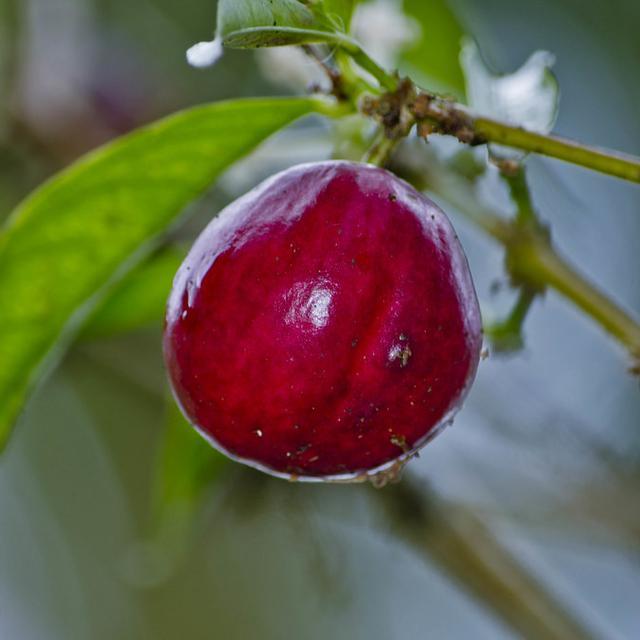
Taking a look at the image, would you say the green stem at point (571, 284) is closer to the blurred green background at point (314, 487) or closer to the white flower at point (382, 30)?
the blurred green background at point (314, 487)

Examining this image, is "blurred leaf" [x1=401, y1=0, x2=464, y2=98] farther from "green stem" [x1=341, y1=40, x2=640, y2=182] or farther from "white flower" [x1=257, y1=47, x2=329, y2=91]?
"green stem" [x1=341, y1=40, x2=640, y2=182]

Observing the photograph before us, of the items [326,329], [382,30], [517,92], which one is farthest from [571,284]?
[382,30]

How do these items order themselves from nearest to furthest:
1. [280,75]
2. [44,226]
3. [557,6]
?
[44,226] < [280,75] < [557,6]

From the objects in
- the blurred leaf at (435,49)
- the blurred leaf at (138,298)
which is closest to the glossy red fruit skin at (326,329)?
the blurred leaf at (138,298)

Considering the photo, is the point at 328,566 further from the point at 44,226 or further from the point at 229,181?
Answer: the point at 44,226

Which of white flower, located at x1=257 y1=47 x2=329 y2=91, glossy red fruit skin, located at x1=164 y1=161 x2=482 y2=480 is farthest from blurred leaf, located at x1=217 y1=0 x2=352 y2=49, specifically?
white flower, located at x1=257 y1=47 x2=329 y2=91

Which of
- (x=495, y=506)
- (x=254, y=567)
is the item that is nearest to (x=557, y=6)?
(x=254, y=567)
